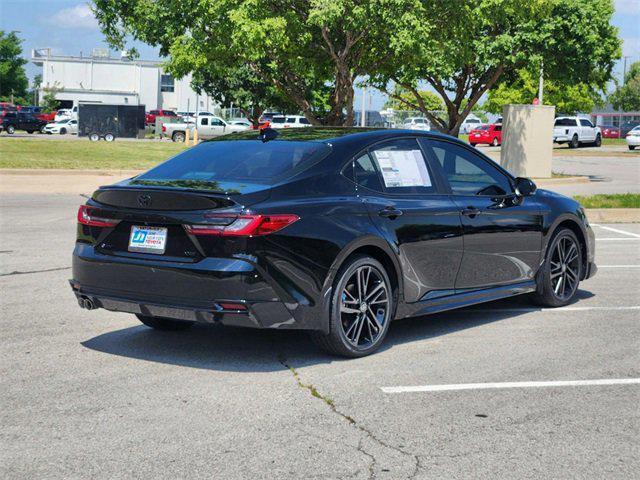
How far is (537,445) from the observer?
4.98 metres

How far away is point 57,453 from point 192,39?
2137 cm

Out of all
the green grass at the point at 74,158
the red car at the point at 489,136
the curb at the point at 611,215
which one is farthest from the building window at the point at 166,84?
the curb at the point at 611,215

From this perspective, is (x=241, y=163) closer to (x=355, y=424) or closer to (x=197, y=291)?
(x=197, y=291)

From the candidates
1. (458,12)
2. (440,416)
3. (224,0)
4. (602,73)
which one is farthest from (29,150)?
(440,416)

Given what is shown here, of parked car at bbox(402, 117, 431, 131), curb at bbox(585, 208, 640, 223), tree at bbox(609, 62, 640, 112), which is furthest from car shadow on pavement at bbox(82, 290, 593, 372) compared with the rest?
tree at bbox(609, 62, 640, 112)

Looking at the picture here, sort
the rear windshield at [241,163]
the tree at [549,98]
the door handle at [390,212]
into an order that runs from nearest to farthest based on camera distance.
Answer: the rear windshield at [241,163], the door handle at [390,212], the tree at [549,98]

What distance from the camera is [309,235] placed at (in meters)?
6.43

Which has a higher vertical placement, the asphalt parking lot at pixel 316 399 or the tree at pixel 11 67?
the tree at pixel 11 67

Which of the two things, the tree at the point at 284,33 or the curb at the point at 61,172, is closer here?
the tree at the point at 284,33

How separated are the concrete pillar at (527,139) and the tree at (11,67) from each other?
104382 mm

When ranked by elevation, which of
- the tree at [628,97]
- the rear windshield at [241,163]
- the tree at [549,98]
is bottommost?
the rear windshield at [241,163]

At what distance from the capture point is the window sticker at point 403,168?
24.0ft

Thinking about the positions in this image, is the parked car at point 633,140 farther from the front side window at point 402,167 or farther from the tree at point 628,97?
the tree at point 628,97

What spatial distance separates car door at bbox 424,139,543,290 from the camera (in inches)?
308
